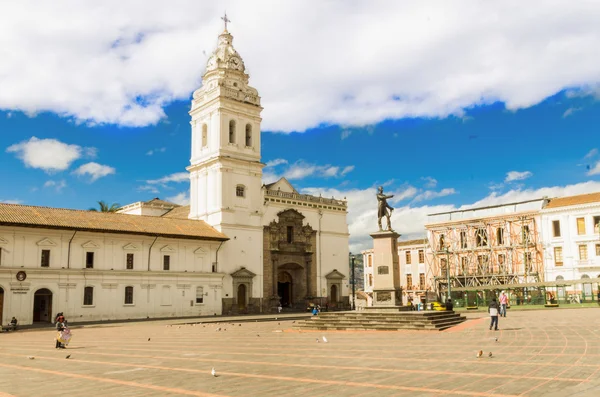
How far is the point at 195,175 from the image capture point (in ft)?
176

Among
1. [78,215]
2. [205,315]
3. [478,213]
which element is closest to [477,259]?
[478,213]

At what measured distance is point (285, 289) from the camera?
183 ft

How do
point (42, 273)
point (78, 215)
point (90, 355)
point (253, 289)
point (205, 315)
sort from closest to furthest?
point (90, 355) < point (42, 273) < point (78, 215) < point (205, 315) < point (253, 289)

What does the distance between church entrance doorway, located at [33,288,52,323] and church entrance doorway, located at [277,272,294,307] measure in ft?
73.2

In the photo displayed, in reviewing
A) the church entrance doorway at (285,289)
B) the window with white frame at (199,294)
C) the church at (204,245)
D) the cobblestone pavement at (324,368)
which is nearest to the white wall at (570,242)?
the church at (204,245)

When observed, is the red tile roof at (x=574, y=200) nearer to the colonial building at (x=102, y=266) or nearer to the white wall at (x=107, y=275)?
the colonial building at (x=102, y=266)

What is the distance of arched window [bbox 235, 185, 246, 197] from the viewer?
5164 centimetres

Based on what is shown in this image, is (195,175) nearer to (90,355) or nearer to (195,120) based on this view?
(195,120)

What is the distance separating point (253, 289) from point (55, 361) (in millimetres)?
36455

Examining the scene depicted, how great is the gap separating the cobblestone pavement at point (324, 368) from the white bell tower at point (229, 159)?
30971 millimetres

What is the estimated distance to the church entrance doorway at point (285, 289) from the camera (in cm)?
5509

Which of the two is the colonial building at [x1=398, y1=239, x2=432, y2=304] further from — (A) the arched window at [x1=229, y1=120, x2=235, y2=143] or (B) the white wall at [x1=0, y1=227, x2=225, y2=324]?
(B) the white wall at [x1=0, y1=227, x2=225, y2=324]

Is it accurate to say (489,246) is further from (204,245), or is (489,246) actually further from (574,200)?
(204,245)

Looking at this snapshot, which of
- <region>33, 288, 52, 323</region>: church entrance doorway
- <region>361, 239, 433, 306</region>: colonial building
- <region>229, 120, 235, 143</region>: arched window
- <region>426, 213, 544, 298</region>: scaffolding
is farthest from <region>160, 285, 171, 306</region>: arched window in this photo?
<region>361, 239, 433, 306</region>: colonial building
